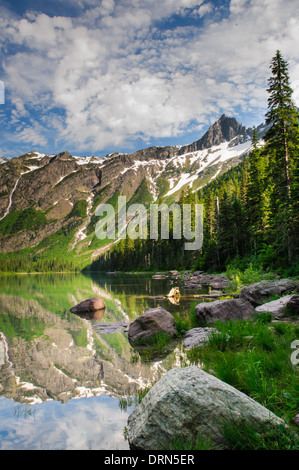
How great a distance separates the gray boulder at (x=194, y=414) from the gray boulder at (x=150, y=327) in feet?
19.4

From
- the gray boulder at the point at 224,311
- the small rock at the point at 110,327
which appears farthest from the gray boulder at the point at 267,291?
the small rock at the point at 110,327

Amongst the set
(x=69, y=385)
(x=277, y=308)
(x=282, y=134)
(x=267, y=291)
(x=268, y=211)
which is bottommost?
(x=69, y=385)

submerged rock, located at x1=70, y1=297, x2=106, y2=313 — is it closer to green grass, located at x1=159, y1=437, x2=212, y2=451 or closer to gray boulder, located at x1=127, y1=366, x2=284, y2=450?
gray boulder, located at x1=127, y1=366, x2=284, y2=450

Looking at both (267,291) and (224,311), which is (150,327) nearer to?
(224,311)

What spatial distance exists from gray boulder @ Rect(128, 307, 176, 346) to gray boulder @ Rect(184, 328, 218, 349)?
2.56 feet

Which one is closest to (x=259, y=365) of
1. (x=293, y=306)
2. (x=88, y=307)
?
(x=293, y=306)

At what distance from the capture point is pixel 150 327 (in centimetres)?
974

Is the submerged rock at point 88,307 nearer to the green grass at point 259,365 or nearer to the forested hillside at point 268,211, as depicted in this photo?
the green grass at point 259,365

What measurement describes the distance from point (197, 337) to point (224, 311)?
7.50ft

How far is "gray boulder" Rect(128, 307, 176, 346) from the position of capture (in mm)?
9336

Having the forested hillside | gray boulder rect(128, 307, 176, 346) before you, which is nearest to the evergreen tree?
the forested hillside
